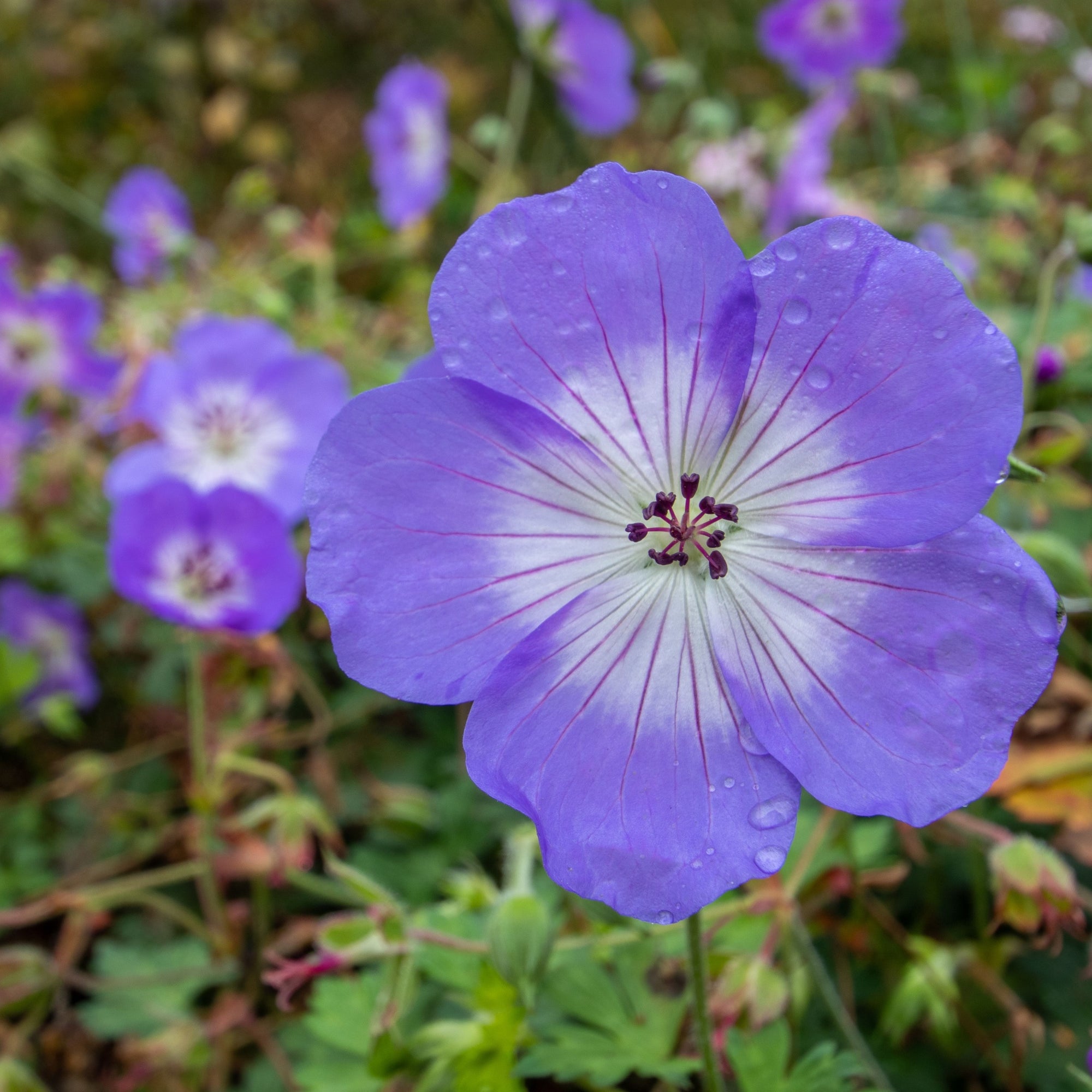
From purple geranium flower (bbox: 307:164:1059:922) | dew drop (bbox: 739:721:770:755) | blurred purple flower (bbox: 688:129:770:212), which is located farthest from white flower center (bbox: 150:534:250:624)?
blurred purple flower (bbox: 688:129:770:212)

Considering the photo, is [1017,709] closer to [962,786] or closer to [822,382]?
[962,786]

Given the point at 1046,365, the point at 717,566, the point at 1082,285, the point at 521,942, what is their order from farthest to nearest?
1. the point at 1082,285
2. the point at 1046,365
3. the point at 521,942
4. the point at 717,566

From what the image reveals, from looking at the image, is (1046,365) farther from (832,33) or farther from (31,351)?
(31,351)

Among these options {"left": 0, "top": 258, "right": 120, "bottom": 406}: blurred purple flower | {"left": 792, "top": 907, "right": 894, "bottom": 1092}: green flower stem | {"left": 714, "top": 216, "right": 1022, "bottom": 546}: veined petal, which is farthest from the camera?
{"left": 0, "top": 258, "right": 120, "bottom": 406}: blurred purple flower

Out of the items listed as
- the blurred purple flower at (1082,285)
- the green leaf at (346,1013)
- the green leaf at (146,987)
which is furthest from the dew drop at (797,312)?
the blurred purple flower at (1082,285)

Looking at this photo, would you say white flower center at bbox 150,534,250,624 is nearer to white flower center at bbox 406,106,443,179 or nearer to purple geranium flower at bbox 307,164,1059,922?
purple geranium flower at bbox 307,164,1059,922

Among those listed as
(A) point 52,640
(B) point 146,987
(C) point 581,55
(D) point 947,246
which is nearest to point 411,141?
(C) point 581,55

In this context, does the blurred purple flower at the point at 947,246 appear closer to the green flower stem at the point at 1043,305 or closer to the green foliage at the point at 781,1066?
the green flower stem at the point at 1043,305
